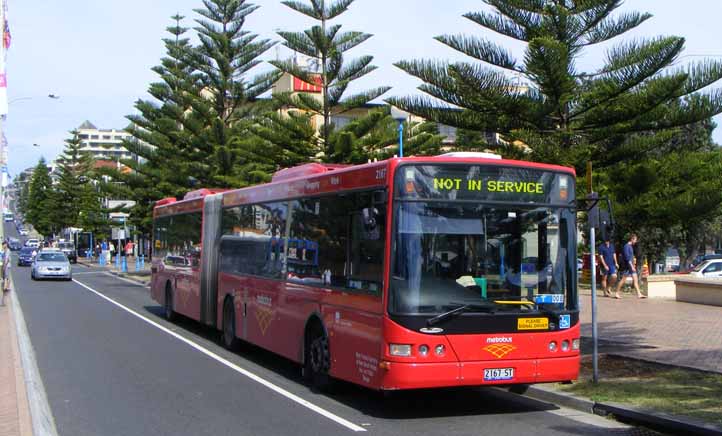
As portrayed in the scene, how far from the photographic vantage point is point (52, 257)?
135 ft

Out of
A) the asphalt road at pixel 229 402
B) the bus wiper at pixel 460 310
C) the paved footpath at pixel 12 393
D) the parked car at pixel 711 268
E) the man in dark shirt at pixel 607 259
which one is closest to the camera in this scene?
the paved footpath at pixel 12 393

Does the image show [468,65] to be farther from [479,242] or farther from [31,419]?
[31,419]

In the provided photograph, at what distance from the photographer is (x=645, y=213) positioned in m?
15.2

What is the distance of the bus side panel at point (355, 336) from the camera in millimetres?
9164

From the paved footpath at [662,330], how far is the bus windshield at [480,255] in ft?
10.2

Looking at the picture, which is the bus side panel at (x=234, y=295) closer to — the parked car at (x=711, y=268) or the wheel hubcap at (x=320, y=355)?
the wheel hubcap at (x=320, y=355)

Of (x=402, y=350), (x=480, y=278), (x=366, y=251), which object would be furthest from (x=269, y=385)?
(x=480, y=278)

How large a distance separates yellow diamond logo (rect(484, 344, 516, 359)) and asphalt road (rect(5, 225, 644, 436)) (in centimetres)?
72

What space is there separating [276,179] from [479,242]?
5.66 metres

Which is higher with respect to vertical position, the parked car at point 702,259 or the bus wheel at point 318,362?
the parked car at point 702,259

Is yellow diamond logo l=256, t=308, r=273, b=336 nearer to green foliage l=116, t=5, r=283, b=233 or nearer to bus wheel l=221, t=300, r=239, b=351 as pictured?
bus wheel l=221, t=300, r=239, b=351

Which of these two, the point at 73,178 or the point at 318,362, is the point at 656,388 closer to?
the point at 318,362

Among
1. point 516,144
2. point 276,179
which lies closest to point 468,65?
point 516,144

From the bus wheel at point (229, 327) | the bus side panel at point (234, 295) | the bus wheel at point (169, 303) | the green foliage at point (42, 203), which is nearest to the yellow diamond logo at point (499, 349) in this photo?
the bus side panel at point (234, 295)
